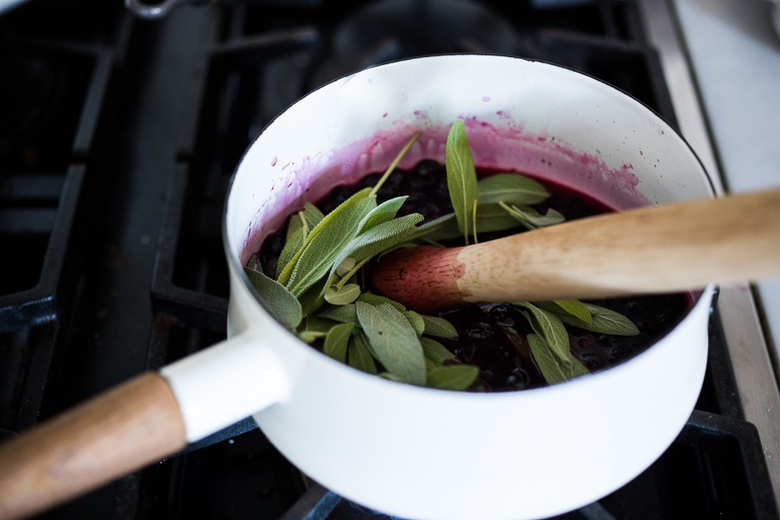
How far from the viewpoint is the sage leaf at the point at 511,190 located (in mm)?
564

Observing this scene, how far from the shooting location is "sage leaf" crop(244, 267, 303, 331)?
0.43 m

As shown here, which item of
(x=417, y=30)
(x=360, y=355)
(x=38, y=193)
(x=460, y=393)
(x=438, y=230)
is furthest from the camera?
(x=417, y=30)

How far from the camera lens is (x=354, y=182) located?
1.94ft

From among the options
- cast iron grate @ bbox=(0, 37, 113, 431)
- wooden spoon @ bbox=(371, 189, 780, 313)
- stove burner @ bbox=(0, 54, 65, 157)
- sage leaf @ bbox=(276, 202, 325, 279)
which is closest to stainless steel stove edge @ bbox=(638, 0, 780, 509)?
wooden spoon @ bbox=(371, 189, 780, 313)

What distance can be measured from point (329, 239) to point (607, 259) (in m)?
0.18

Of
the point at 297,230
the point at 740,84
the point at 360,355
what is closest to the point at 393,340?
the point at 360,355

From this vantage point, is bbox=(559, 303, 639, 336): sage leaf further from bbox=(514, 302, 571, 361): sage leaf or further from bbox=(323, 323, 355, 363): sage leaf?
bbox=(323, 323, 355, 363): sage leaf

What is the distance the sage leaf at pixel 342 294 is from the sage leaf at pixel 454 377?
84 millimetres

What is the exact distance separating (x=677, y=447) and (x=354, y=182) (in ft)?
0.99

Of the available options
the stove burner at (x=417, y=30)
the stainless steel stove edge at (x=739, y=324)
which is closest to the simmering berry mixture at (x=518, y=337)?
the stainless steel stove edge at (x=739, y=324)

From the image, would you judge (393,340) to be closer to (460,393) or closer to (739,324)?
(460,393)

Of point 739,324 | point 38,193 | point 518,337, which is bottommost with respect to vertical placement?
point 739,324

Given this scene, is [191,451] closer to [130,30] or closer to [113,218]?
[113,218]

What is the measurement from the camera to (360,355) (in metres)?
0.45
